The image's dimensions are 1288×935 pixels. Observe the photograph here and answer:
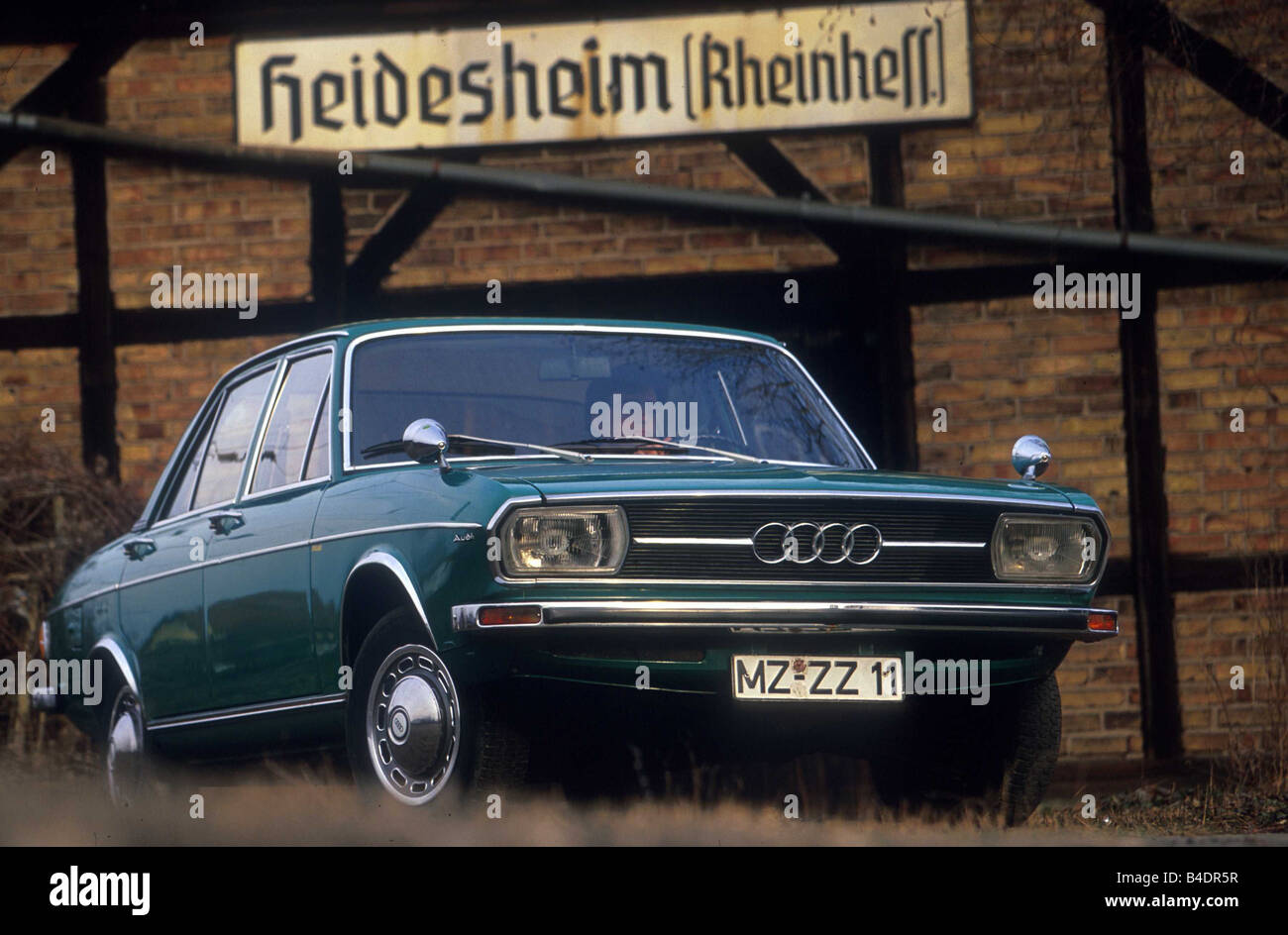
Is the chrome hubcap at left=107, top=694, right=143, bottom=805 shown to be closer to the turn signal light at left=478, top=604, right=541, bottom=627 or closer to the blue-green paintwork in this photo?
the blue-green paintwork

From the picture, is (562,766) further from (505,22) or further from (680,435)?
(505,22)

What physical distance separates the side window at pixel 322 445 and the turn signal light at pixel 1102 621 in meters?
2.36

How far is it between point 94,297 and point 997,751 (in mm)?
7397

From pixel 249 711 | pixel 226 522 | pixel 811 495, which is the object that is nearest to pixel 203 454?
pixel 226 522

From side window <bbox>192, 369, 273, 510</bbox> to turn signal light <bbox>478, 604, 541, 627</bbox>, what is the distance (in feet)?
7.26

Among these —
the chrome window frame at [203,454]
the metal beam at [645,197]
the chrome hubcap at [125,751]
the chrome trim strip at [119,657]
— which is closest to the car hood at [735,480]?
the chrome window frame at [203,454]

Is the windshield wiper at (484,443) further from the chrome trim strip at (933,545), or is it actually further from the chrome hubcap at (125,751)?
the chrome hubcap at (125,751)

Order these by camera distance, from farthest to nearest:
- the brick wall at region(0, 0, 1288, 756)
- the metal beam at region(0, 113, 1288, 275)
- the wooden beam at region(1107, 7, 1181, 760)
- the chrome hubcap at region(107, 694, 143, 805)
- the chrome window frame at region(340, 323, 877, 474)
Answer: the metal beam at region(0, 113, 1288, 275) → the brick wall at region(0, 0, 1288, 756) → the wooden beam at region(1107, 7, 1181, 760) → the chrome hubcap at region(107, 694, 143, 805) → the chrome window frame at region(340, 323, 877, 474)

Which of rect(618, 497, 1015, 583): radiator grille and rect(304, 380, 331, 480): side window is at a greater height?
rect(304, 380, 331, 480): side window

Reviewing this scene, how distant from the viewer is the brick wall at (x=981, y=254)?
1109 centimetres

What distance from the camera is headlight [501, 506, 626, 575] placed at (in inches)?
206

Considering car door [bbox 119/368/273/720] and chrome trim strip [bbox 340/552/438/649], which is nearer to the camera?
chrome trim strip [bbox 340/552/438/649]

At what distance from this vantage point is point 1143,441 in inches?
438

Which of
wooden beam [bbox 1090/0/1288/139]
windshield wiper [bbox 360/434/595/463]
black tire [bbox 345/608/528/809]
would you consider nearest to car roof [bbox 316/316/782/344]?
windshield wiper [bbox 360/434/595/463]
